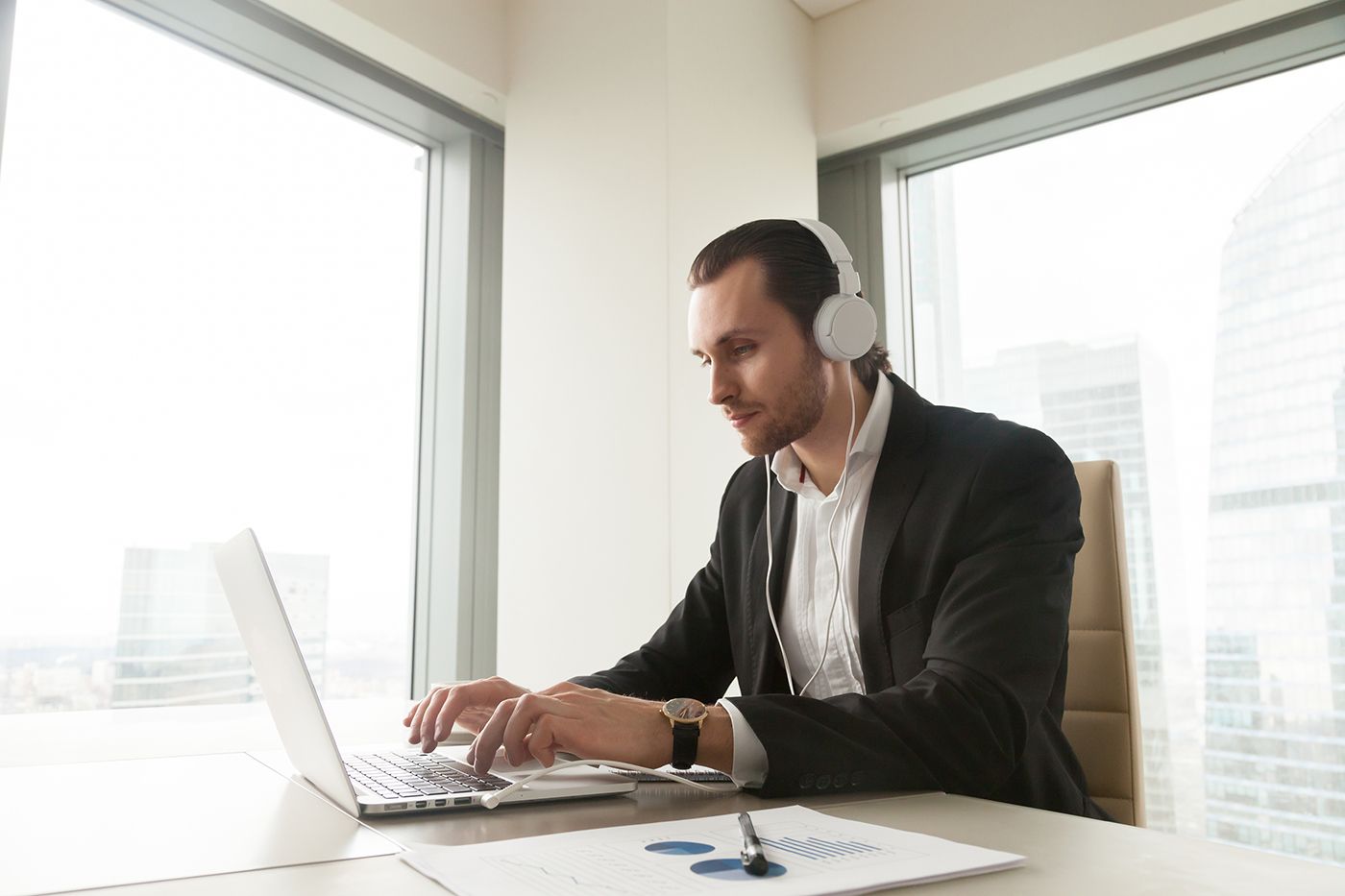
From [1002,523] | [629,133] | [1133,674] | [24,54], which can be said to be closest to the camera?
[1002,523]

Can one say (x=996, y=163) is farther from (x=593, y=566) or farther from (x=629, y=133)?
(x=593, y=566)

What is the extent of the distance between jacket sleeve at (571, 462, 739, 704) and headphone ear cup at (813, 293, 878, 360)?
1.23 feet

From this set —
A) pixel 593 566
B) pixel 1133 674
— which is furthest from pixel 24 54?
pixel 1133 674

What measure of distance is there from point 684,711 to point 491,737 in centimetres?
17

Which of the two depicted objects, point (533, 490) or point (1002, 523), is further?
point (533, 490)

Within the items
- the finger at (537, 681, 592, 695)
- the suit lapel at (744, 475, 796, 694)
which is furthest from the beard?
the finger at (537, 681, 592, 695)

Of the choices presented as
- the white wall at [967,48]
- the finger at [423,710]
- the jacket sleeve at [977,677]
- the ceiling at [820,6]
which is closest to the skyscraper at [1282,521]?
the white wall at [967,48]

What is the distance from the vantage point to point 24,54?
188 centimetres

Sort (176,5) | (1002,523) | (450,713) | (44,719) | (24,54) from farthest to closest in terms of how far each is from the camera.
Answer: (176,5) → (24,54) → (44,719) → (1002,523) → (450,713)

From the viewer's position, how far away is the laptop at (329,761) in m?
0.79

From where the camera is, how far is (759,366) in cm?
144

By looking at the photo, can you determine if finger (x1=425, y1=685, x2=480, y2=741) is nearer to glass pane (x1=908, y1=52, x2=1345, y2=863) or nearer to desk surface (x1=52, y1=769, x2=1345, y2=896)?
desk surface (x1=52, y1=769, x2=1345, y2=896)

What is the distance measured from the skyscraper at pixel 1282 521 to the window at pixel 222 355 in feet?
5.77

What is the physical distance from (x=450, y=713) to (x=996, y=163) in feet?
7.93
